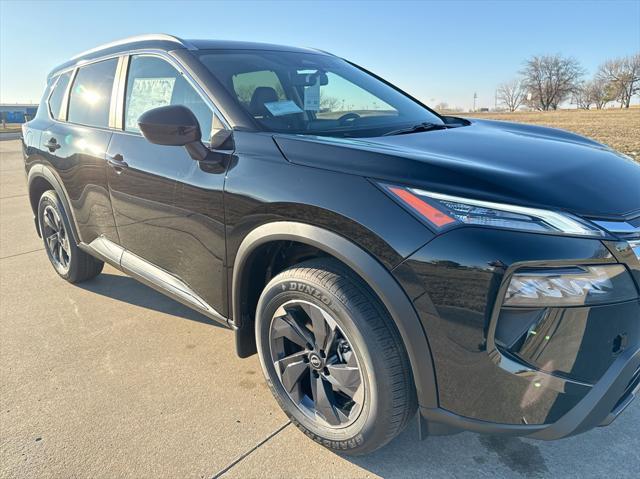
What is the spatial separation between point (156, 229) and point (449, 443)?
1870 millimetres

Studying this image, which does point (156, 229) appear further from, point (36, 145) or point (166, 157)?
point (36, 145)

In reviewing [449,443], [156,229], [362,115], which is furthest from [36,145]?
[449,443]

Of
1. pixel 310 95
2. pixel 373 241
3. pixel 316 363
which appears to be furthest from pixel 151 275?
pixel 373 241

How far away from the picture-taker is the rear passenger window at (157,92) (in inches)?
98.0

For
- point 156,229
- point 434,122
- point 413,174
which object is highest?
point 434,122

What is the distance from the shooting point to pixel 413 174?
172 centimetres

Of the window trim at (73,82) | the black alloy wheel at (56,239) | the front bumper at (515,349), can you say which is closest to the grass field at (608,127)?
the front bumper at (515,349)

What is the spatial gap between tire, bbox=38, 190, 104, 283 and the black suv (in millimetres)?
992

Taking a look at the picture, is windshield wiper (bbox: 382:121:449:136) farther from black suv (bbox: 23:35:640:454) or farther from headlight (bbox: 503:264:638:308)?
headlight (bbox: 503:264:638:308)

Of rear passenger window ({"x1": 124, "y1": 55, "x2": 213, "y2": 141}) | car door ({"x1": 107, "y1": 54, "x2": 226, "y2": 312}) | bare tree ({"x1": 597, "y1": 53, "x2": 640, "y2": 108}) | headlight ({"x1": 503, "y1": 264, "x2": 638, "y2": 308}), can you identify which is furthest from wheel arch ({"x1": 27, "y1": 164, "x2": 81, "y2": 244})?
bare tree ({"x1": 597, "y1": 53, "x2": 640, "y2": 108})

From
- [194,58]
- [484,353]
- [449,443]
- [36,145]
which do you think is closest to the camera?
[484,353]

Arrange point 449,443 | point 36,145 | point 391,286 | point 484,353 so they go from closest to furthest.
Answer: point 484,353
point 391,286
point 449,443
point 36,145

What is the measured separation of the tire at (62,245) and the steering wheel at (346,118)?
7.83 ft

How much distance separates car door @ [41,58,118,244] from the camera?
3.21m
